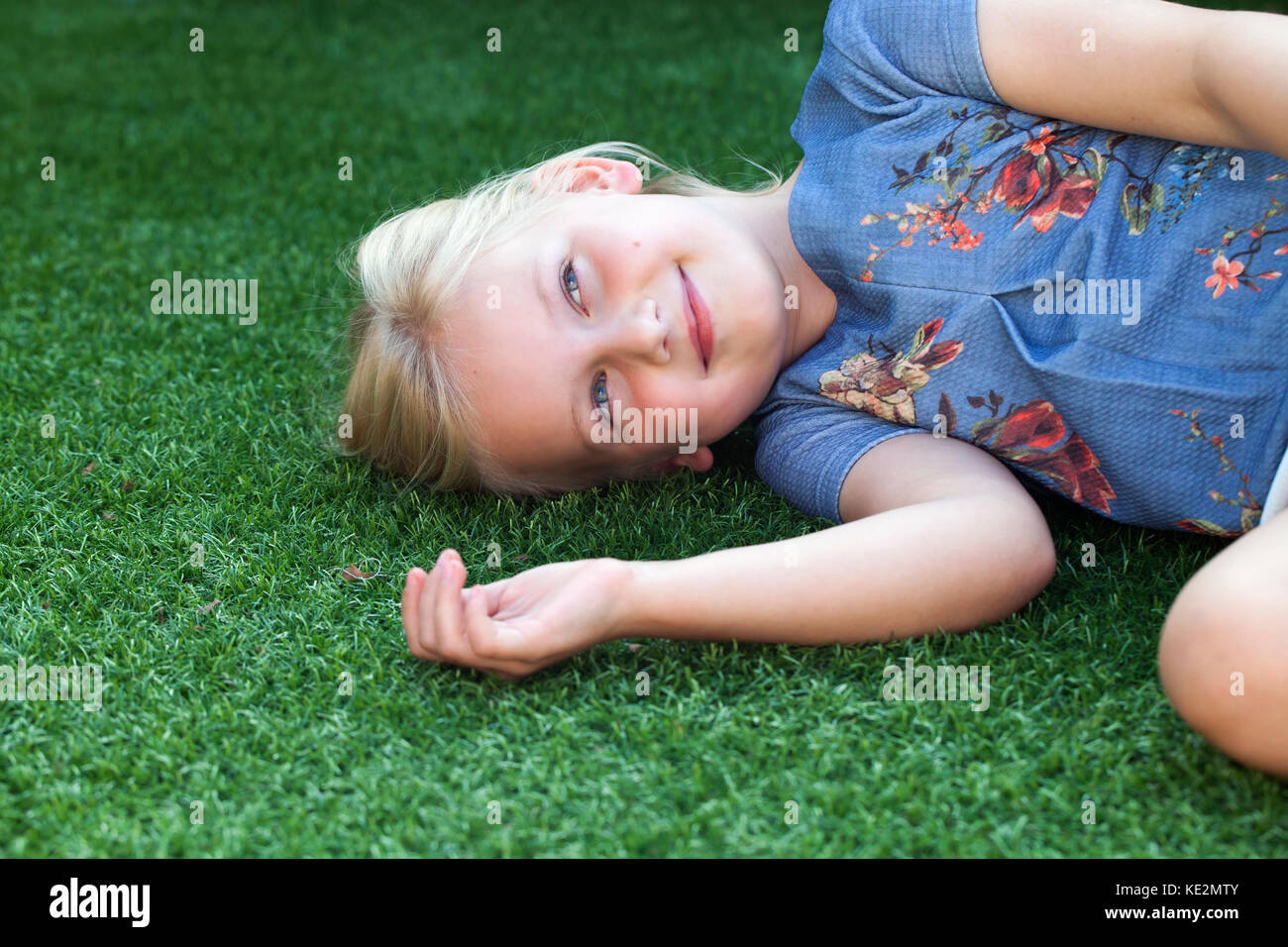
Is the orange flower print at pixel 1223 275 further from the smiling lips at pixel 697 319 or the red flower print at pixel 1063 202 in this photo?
the smiling lips at pixel 697 319

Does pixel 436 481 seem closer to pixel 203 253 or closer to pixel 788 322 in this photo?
pixel 788 322

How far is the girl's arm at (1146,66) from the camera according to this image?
1.30 meters

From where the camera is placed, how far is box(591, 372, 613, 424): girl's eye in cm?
154

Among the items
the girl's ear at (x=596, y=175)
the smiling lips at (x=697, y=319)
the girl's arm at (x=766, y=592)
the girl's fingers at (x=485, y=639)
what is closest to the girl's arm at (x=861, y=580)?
the girl's arm at (x=766, y=592)

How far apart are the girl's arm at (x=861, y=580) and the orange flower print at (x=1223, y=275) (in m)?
0.36

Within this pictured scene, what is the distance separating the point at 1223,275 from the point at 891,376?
40 centimetres

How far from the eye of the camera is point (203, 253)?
2.48 m

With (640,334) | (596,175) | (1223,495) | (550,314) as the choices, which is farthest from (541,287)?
(1223,495)

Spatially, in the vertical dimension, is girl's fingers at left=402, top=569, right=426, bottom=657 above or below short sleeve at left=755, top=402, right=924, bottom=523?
below

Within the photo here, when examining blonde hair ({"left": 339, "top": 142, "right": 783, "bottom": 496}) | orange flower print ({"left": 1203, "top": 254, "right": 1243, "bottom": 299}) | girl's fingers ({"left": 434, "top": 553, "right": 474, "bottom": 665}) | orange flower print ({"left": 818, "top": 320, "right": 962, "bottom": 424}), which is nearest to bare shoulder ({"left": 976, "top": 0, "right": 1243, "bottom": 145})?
orange flower print ({"left": 1203, "top": 254, "right": 1243, "bottom": 299})

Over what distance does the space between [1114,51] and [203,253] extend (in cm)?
176

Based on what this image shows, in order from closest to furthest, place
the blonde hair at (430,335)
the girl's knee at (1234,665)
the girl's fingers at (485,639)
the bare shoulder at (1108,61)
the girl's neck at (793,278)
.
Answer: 1. the girl's knee at (1234,665)
2. the girl's fingers at (485,639)
3. the bare shoulder at (1108,61)
4. the blonde hair at (430,335)
5. the girl's neck at (793,278)

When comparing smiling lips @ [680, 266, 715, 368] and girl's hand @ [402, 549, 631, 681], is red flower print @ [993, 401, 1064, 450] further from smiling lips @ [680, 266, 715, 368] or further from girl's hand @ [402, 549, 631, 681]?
girl's hand @ [402, 549, 631, 681]

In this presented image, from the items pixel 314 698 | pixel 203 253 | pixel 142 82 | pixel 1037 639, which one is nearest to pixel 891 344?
pixel 1037 639
